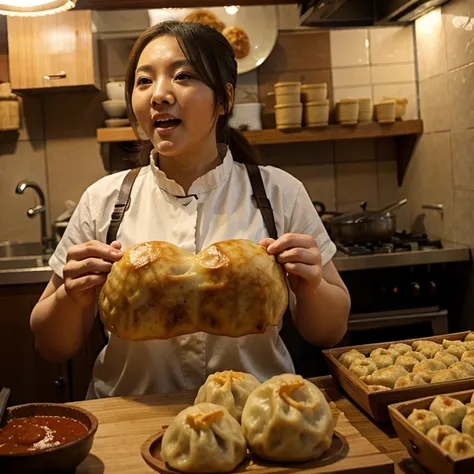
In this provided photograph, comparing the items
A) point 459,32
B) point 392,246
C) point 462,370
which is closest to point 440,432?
point 462,370

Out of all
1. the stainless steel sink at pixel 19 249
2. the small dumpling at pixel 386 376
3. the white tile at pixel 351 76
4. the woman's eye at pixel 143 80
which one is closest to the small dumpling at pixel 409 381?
the small dumpling at pixel 386 376

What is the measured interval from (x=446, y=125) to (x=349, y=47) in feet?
2.36

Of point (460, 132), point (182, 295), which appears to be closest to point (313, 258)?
point (182, 295)

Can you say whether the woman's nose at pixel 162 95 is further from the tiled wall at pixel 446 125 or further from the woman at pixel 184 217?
the tiled wall at pixel 446 125

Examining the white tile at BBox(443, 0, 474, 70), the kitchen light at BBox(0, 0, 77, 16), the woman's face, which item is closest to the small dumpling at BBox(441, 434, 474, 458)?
the woman's face

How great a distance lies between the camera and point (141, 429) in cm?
112

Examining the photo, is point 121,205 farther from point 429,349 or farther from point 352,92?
point 352,92

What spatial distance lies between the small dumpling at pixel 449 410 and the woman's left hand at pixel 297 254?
33 centimetres

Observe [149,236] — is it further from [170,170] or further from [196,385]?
[196,385]

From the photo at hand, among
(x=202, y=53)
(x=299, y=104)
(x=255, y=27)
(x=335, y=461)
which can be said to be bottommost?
(x=335, y=461)

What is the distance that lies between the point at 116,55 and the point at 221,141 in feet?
5.75

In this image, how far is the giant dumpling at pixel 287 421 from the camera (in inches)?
37.1

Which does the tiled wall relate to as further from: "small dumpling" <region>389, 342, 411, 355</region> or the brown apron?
"small dumpling" <region>389, 342, 411, 355</region>

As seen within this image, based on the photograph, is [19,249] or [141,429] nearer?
[141,429]
